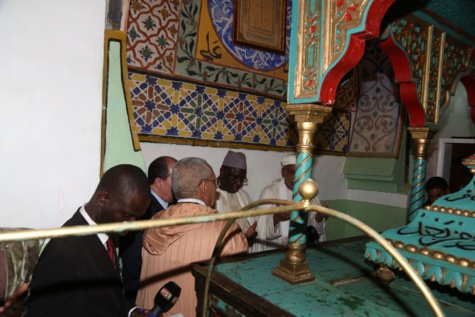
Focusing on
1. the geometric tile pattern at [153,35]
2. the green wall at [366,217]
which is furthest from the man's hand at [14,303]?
the green wall at [366,217]

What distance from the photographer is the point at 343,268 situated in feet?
6.74

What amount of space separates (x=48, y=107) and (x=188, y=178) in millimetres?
959

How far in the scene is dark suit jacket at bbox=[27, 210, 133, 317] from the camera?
4.88 feet

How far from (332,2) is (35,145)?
6.24 feet

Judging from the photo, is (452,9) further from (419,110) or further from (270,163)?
(270,163)

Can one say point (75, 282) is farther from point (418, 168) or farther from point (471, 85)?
point (471, 85)

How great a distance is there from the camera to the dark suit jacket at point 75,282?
4.88ft

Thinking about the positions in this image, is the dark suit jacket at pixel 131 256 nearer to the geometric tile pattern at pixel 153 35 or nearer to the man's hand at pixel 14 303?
the man's hand at pixel 14 303

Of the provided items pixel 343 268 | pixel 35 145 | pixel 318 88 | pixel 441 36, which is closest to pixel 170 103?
pixel 35 145

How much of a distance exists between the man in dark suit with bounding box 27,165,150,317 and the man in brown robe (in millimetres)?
289

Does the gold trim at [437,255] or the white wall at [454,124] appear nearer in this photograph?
the gold trim at [437,255]

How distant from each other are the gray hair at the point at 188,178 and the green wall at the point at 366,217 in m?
3.30

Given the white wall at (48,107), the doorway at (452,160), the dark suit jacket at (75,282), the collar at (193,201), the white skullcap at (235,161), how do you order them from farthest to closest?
the doorway at (452,160) → the white skullcap at (235,161) → the collar at (193,201) → the white wall at (48,107) → the dark suit jacket at (75,282)

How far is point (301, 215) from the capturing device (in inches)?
76.6
